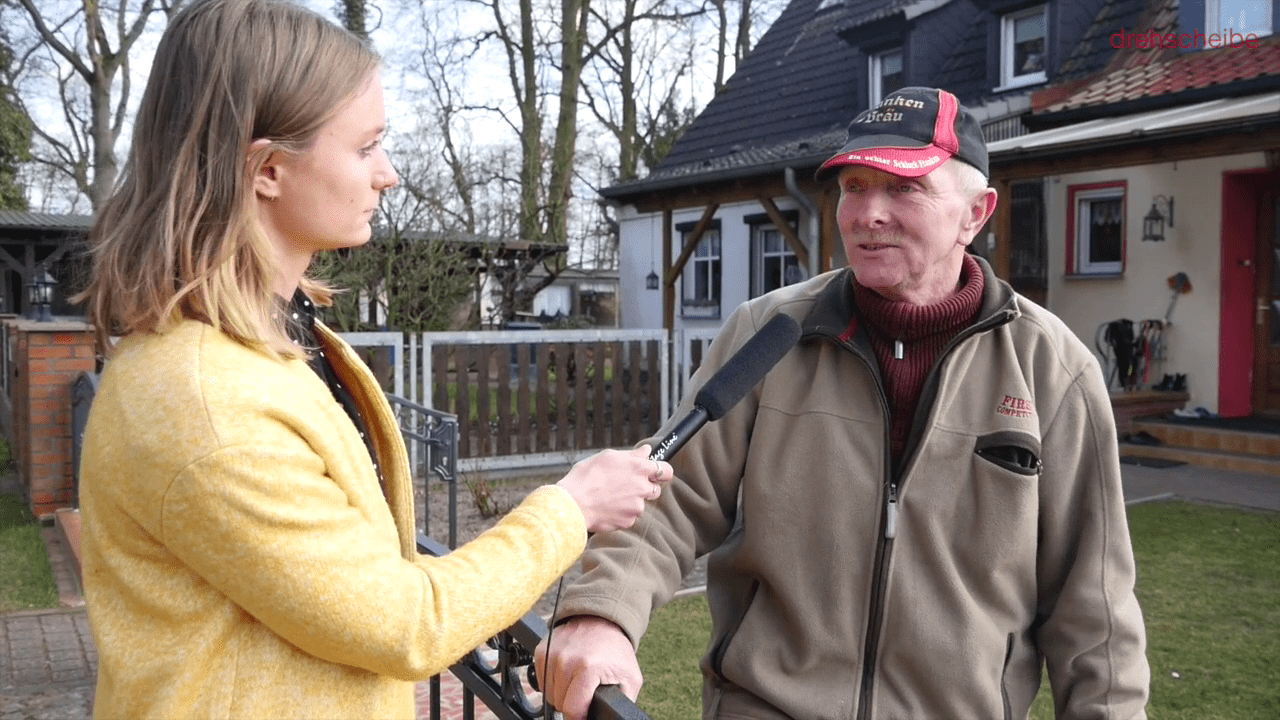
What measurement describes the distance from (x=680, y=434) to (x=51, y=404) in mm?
7577

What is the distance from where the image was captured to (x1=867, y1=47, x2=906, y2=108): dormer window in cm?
1741

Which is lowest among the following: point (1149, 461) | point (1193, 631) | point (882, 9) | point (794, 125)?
point (1193, 631)

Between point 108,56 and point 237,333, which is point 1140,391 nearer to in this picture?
point 237,333

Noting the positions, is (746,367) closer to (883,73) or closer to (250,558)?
(250,558)

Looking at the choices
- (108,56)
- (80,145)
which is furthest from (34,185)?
Answer: (108,56)

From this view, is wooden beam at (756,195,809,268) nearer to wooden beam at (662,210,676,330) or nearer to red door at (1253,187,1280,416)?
wooden beam at (662,210,676,330)

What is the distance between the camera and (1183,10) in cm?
1338

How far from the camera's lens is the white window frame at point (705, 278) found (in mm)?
19812

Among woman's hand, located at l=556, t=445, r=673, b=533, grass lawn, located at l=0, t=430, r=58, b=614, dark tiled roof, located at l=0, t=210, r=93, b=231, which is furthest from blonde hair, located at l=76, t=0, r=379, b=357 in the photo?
dark tiled roof, located at l=0, t=210, r=93, b=231

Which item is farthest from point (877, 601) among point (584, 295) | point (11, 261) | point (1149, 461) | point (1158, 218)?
point (584, 295)

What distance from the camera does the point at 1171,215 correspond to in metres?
12.6

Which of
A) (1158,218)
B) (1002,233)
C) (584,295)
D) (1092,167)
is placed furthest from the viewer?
(584,295)

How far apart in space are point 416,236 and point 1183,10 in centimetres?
983

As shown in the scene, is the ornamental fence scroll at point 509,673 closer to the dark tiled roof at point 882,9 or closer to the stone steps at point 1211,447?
the stone steps at point 1211,447
